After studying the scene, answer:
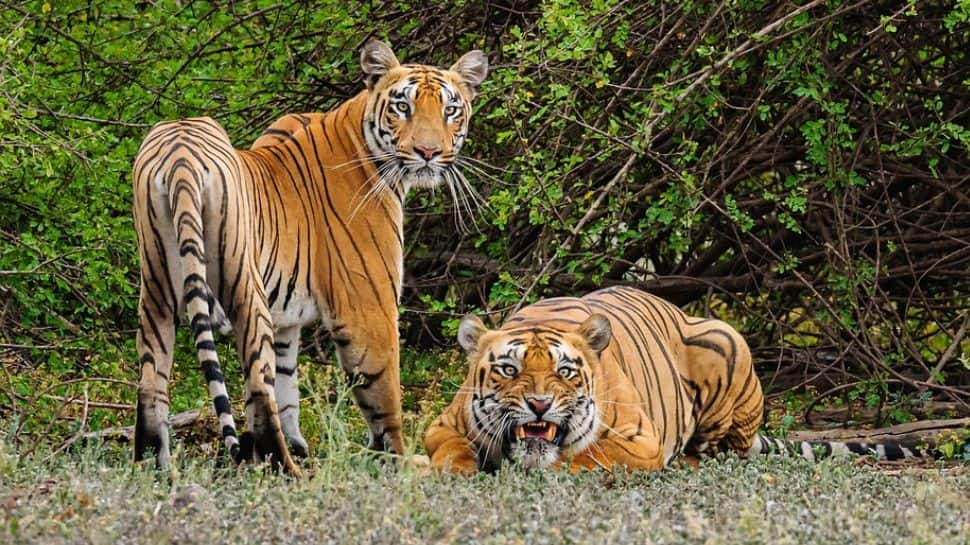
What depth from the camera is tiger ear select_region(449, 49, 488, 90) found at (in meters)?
7.48

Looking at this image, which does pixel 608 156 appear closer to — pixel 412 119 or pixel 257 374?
pixel 412 119

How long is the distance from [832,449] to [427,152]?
232cm

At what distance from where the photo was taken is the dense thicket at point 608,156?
813 centimetres

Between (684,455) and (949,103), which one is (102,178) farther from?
(949,103)

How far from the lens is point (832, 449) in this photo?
7.30m

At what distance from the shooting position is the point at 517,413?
6.12 m

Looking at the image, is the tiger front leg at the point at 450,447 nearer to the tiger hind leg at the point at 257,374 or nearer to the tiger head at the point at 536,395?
the tiger head at the point at 536,395

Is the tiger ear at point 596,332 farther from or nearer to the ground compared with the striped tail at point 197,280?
nearer to the ground

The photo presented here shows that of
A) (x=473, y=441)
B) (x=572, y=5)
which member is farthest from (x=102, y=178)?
(x=473, y=441)

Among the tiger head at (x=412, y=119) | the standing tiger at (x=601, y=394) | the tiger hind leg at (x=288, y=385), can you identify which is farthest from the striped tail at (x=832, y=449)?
the tiger hind leg at (x=288, y=385)

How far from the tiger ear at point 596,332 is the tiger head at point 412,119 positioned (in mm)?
1103

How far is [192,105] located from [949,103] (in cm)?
444

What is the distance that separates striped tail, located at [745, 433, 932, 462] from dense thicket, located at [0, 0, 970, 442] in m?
0.88

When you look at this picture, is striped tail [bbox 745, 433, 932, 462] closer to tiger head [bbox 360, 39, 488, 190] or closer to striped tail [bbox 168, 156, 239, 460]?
tiger head [bbox 360, 39, 488, 190]
